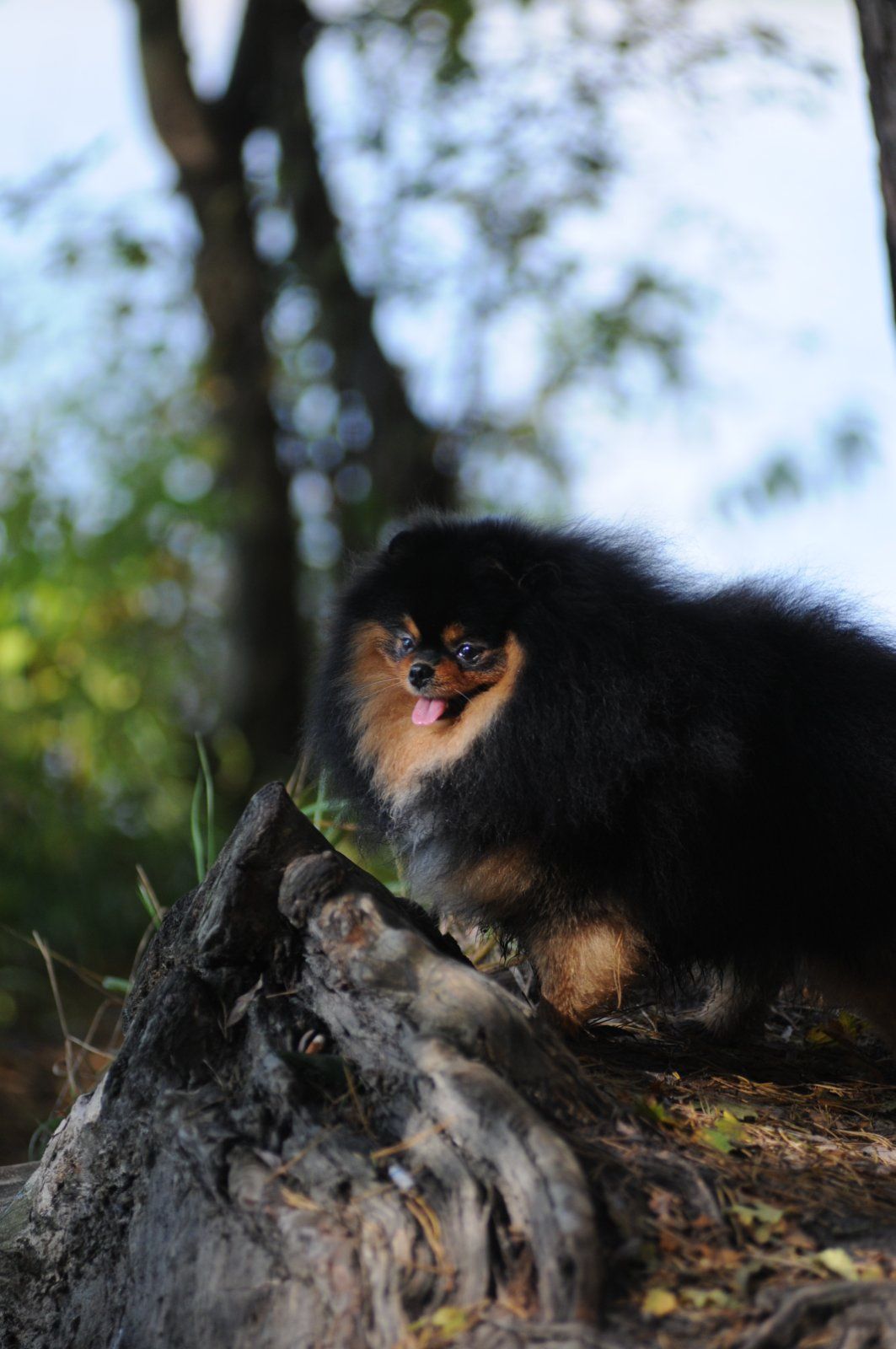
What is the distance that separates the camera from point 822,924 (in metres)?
3.30

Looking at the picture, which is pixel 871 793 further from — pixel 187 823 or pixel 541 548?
pixel 187 823

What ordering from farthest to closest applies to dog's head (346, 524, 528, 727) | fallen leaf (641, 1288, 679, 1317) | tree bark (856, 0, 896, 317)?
tree bark (856, 0, 896, 317), dog's head (346, 524, 528, 727), fallen leaf (641, 1288, 679, 1317)

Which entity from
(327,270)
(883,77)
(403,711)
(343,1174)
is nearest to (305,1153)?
(343,1174)

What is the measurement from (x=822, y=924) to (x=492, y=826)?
0.90 meters

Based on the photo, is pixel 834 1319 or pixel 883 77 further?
pixel 883 77

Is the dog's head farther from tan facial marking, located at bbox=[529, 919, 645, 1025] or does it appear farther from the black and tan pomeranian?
tan facial marking, located at bbox=[529, 919, 645, 1025]

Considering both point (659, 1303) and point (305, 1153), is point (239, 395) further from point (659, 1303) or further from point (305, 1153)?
point (659, 1303)

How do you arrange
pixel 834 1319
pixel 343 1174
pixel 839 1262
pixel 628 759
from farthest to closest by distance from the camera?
pixel 628 759 < pixel 343 1174 < pixel 839 1262 < pixel 834 1319

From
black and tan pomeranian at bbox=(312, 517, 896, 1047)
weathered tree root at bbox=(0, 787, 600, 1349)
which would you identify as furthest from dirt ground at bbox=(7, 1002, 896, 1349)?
black and tan pomeranian at bbox=(312, 517, 896, 1047)

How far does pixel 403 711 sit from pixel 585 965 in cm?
80

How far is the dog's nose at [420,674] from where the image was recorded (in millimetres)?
3184

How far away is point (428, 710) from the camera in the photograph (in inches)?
129

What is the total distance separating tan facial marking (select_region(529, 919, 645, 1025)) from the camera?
325 centimetres

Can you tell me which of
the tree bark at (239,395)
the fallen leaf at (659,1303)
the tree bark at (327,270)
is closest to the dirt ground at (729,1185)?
the fallen leaf at (659,1303)
